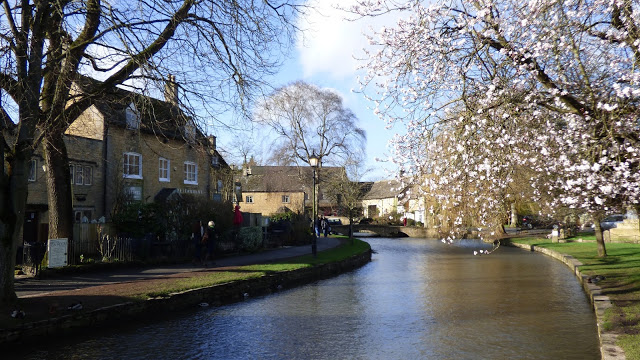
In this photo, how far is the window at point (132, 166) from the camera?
25.2 metres

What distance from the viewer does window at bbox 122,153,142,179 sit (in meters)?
25.2

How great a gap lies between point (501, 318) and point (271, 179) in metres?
59.9

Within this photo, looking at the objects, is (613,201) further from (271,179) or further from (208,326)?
(271,179)

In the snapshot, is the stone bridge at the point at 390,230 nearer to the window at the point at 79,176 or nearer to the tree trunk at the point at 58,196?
the window at the point at 79,176

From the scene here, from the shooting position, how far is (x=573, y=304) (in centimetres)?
1298

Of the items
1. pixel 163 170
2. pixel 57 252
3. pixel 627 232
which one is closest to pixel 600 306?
pixel 57 252

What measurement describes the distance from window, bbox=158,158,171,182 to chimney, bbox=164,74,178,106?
18.0 meters

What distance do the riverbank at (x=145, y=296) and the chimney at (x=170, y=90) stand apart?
4480 millimetres

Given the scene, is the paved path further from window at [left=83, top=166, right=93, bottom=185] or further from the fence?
window at [left=83, top=166, right=93, bottom=185]

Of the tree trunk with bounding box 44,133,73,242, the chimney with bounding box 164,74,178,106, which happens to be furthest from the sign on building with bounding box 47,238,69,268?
the chimney with bounding box 164,74,178,106

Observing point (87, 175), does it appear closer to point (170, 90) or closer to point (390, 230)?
point (170, 90)

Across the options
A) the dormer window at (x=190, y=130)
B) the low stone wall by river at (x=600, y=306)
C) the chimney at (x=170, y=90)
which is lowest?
the low stone wall by river at (x=600, y=306)

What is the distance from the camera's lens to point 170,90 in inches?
407

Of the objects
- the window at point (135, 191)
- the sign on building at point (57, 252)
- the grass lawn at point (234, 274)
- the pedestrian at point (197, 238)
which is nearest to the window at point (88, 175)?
the window at point (135, 191)
